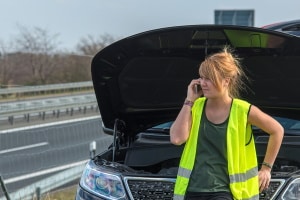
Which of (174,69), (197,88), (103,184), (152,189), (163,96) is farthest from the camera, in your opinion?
(163,96)

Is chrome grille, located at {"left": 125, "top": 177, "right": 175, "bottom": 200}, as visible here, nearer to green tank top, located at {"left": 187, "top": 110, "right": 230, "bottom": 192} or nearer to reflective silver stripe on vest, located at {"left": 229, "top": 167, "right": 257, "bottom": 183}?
green tank top, located at {"left": 187, "top": 110, "right": 230, "bottom": 192}

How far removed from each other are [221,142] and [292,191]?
2.01 feet

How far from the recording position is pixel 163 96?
13.8 ft

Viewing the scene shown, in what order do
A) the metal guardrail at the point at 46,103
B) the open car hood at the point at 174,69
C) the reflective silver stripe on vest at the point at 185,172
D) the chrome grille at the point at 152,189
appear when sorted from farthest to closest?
the metal guardrail at the point at 46,103, the open car hood at the point at 174,69, the chrome grille at the point at 152,189, the reflective silver stripe on vest at the point at 185,172

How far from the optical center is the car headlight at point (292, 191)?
298 cm

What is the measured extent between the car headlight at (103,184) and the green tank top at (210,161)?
A: 0.60 m

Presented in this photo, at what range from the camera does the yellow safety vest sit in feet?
9.09

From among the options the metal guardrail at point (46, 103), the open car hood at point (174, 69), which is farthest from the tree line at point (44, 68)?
the open car hood at point (174, 69)

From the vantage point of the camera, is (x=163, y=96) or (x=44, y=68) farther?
(x=44, y=68)

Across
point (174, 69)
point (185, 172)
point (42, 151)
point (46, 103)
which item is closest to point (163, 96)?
point (174, 69)

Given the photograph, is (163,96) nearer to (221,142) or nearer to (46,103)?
(221,142)

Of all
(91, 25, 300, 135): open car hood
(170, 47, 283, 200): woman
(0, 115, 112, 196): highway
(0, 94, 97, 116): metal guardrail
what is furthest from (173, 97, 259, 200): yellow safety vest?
(0, 94, 97, 116): metal guardrail

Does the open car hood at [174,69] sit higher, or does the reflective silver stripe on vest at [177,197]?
the open car hood at [174,69]

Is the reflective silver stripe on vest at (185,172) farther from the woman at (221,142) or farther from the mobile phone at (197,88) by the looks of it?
the mobile phone at (197,88)
